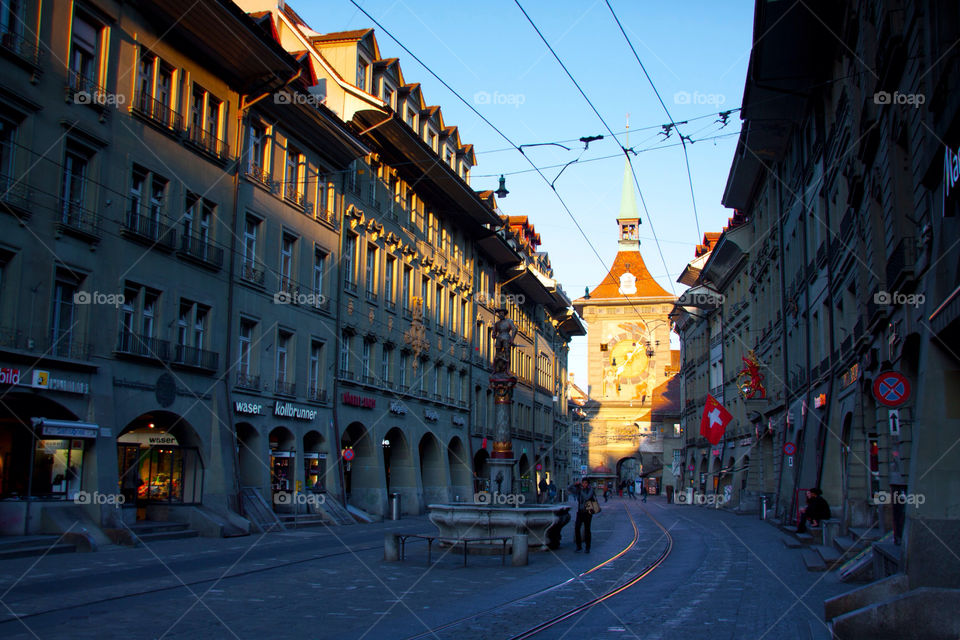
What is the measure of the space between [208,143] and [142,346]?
20.9ft

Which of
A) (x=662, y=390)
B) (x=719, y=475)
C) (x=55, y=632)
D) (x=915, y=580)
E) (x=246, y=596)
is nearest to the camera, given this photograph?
(x=55, y=632)

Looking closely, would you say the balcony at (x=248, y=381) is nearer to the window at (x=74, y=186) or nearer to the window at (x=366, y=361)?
the window at (x=74, y=186)

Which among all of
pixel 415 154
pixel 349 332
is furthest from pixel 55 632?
pixel 415 154

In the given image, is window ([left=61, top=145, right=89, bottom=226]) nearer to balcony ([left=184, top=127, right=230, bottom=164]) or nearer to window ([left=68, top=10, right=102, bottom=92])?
window ([left=68, top=10, right=102, bottom=92])

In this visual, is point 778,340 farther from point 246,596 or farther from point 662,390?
point 662,390

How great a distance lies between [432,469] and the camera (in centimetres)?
4350

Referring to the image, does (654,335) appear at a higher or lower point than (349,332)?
higher

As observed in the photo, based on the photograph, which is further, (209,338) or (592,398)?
(592,398)

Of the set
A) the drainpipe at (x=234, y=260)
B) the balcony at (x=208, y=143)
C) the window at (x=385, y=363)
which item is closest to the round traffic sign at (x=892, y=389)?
the drainpipe at (x=234, y=260)

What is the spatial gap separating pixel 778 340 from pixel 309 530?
2041 centimetres

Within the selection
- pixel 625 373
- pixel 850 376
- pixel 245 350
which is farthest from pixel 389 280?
pixel 625 373

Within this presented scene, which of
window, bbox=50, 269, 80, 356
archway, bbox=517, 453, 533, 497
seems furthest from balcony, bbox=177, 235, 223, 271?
archway, bbox=517, 453, 533, 497

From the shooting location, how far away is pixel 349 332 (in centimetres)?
3475

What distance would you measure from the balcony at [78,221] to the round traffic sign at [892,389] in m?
16.3
